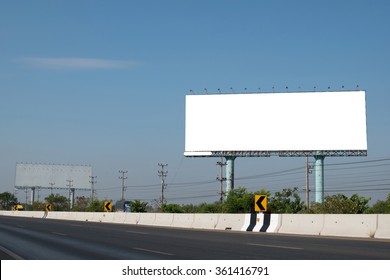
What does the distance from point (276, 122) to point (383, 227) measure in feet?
212

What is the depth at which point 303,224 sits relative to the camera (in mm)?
33156

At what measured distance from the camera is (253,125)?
93.5 metres

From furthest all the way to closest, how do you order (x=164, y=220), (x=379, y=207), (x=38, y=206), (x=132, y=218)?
(x=38, y=206) → (x=379, y=207) → (x=132, y=218) → (x=164, y=220)

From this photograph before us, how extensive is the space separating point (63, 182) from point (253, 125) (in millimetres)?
74307

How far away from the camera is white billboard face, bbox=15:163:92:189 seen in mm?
155262

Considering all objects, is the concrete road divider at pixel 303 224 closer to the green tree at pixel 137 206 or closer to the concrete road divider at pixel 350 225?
the concrete road divider at pixel 350 225

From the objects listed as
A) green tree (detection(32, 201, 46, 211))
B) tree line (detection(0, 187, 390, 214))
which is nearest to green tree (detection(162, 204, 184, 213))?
tree line (detection(0, 187, 390, 214))

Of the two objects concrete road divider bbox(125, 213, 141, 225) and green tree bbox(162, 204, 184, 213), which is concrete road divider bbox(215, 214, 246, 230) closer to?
concrete road divider bbox(125, 213, 141, 225)

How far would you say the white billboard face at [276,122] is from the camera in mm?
89562

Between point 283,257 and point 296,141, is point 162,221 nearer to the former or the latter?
point 283,257

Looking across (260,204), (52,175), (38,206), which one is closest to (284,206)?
(260,204)

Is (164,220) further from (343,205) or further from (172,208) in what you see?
(172,208)

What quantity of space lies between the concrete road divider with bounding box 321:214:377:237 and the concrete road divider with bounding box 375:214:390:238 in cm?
28

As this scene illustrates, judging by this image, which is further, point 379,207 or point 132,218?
point 379,207
